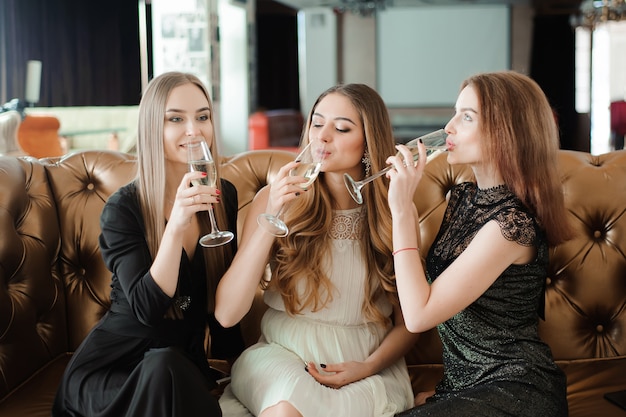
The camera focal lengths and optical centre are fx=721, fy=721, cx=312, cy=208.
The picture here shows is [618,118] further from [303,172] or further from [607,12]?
[303,172]

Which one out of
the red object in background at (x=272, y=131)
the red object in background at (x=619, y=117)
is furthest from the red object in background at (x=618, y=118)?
the red object in background at (x=272, y=131)

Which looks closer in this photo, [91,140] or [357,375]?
[357,375]

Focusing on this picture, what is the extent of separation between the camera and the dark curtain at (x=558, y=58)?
39.3ft

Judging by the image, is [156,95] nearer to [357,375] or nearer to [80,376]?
[80,376]

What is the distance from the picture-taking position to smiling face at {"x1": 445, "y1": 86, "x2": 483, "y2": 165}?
5.46ft

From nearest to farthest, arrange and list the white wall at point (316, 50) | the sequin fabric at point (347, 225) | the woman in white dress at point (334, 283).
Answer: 1. the woman in white dress at point (334, 283)
2. the sequin fabric at point (347, 225)
3. the white wall at point (316, 50)

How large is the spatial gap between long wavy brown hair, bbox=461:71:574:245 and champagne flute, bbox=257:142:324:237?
1.28 feet

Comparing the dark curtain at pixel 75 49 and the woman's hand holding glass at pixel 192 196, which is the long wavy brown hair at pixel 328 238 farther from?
the dark curtain at pixel 75 49

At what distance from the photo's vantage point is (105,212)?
5.94 ft

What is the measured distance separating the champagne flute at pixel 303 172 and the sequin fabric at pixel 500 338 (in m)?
0.39

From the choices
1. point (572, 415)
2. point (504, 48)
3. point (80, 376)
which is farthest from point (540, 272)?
point (504, 48)

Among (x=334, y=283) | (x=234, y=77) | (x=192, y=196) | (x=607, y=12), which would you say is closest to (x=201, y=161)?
(x=192, y=196)

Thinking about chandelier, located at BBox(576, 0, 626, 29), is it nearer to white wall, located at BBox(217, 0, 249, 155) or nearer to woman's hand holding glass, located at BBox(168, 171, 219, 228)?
white wall, located at BBox(217, 0, 249, 155)

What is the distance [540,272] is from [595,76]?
11.4 metres
